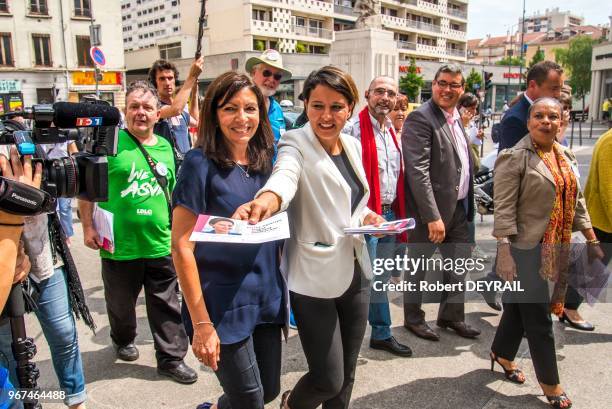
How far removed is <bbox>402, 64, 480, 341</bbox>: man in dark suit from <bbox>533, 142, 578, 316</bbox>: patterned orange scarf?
28.9 inches

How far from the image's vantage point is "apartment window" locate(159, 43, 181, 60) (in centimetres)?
4500

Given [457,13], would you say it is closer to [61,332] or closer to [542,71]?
[542,71]

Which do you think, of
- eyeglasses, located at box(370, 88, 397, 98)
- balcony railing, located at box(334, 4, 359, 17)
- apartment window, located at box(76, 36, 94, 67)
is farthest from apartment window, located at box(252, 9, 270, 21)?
eyeglasses, located at box(370, 88, 397, 98)

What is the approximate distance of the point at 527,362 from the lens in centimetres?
359

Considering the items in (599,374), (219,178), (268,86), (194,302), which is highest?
(268,86)

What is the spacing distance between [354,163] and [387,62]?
1628 cm

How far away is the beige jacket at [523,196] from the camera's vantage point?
3.13 metres

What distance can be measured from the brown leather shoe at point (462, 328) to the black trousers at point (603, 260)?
2.86ft

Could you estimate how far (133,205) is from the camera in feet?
11.0

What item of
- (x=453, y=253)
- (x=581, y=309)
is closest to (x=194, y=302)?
(x=453, y=253)

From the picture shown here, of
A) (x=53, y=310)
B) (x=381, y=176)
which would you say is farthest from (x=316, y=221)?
(x=381, y=176)

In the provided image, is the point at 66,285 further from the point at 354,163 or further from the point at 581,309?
the point at 581,309

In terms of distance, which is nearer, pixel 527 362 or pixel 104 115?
Result: pixel 104 115

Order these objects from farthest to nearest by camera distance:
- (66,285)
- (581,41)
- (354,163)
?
(581,41) < (66,285) < (354,163)
